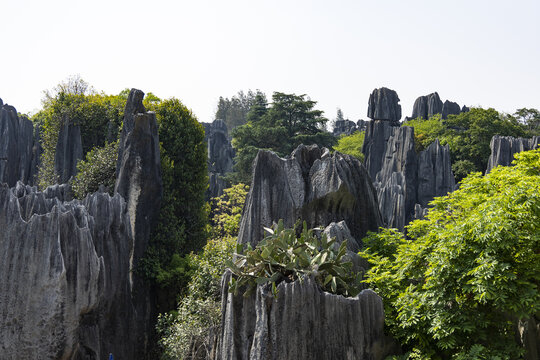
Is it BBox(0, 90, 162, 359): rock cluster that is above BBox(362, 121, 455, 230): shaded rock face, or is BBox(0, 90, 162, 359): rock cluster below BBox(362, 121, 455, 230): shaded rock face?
below

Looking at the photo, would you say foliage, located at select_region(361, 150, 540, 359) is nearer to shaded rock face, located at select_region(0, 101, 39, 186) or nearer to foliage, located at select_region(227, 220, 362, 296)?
foliage, located at select_region(227, 220, 362, 296)

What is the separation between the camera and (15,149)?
112 ft

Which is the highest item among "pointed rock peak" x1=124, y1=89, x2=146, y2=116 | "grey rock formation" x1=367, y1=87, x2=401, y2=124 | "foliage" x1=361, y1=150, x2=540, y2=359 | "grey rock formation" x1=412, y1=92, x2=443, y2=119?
"grey rock formation" x1=412, y1=92, x2=443, y2=119

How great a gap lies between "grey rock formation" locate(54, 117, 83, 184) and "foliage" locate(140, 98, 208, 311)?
186 inches

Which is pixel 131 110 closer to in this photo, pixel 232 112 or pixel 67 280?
pixel 67 280

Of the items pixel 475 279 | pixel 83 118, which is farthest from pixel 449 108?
pixel 475 279

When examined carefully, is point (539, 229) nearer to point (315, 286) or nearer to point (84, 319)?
point (315, 286)

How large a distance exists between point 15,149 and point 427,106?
145 feet

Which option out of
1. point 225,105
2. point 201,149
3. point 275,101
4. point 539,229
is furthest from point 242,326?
point 225,105

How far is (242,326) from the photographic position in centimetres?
836

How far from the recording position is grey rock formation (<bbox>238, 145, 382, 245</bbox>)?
1221 centimetres

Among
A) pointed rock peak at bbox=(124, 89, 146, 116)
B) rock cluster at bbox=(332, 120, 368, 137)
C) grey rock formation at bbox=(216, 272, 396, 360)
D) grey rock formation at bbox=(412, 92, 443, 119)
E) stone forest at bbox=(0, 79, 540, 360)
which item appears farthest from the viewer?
rock cluster at bbox=(332, 120, 368, 137)

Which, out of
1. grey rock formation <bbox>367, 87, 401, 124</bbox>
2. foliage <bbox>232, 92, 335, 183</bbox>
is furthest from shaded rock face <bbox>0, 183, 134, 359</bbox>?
grey rock formation <bbox>367, 87, 401, 124</bbox>

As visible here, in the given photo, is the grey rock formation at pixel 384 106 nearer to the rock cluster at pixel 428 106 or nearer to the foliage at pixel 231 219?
the rock cluster at pixel 428 106
